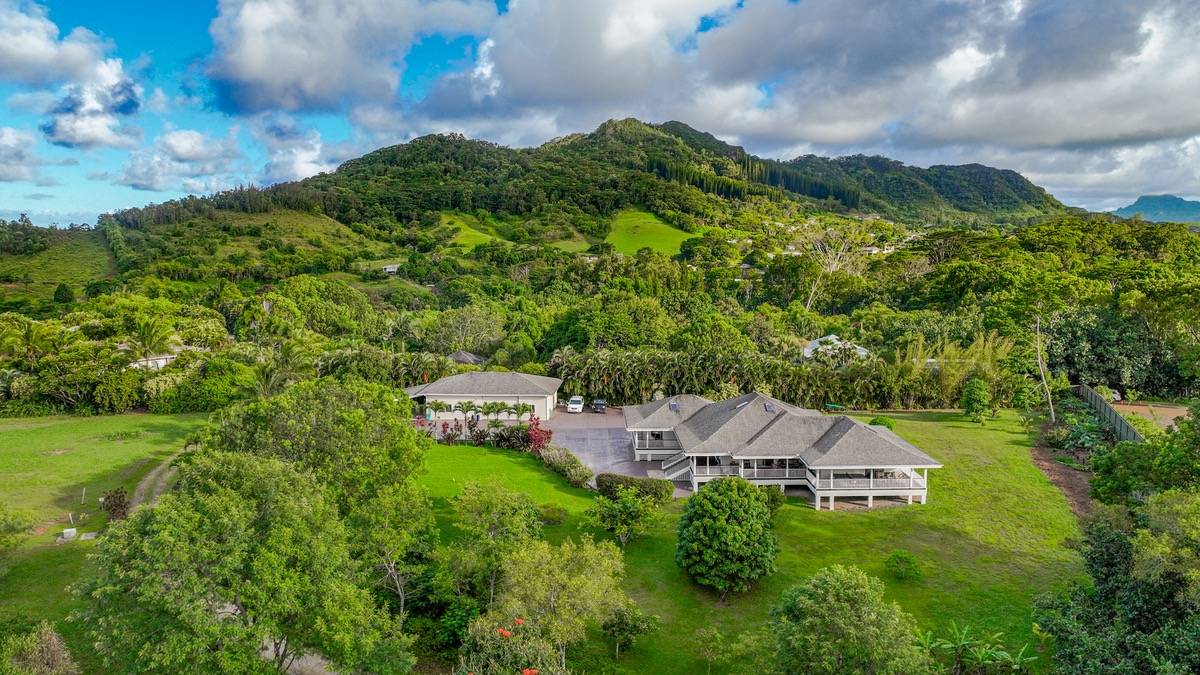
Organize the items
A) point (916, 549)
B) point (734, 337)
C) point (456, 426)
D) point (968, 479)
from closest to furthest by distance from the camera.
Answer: point (916, 549) < point (968, 479) < point (456, 426) < point (734, 337)

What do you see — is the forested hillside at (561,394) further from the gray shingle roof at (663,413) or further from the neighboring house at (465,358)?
the gray shingle roof at (663,413)

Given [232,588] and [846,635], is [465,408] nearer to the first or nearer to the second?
[232,588]

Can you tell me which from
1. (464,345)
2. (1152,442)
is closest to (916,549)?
(1152,442)

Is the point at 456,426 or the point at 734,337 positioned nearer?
the point at 456,426

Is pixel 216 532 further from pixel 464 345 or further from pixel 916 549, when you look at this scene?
pixel 464 345

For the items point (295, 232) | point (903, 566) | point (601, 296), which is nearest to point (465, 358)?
point (601, 296)
